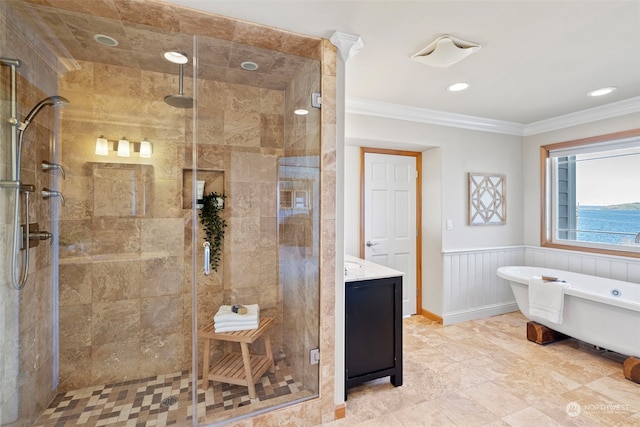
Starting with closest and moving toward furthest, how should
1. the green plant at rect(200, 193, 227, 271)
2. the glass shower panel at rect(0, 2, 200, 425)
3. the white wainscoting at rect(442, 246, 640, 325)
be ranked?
the glass shower panel at rect(0, 2, 200, 425)
the green plant at rect(200, 193, 227, 271)
the white wainscoting at rect(442, 246, 640, 325)

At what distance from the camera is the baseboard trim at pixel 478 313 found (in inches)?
133

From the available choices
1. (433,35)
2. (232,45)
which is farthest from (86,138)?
(433,35)

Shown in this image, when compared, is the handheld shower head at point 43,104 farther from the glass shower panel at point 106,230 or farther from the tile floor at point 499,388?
the tile floor at point 499,388

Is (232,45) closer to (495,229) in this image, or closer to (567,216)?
(495,229)

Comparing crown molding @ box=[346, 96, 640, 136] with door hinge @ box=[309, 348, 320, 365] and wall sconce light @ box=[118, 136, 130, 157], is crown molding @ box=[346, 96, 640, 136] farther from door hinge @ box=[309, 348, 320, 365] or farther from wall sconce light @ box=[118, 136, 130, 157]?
door hinge @ box=[309, 348, 320, 365]

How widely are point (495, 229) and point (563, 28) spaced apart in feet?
7.96

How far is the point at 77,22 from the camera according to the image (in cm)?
169

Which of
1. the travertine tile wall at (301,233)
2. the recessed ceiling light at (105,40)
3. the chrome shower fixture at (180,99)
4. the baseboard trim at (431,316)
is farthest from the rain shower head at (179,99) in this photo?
the baseboard trim at (431,316)

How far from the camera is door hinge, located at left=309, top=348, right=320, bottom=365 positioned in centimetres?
189

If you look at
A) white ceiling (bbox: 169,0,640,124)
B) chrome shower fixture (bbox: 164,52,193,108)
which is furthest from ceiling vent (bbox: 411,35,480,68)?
A: chrome shower fixture (bbox: 164,52,193,108)

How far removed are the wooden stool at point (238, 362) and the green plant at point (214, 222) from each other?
0.55 m

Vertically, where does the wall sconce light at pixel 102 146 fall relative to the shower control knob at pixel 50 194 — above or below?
above

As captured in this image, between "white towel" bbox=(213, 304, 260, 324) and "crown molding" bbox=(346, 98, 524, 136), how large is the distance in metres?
2.01

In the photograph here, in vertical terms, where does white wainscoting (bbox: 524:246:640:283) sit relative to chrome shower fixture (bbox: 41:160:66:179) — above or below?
below
